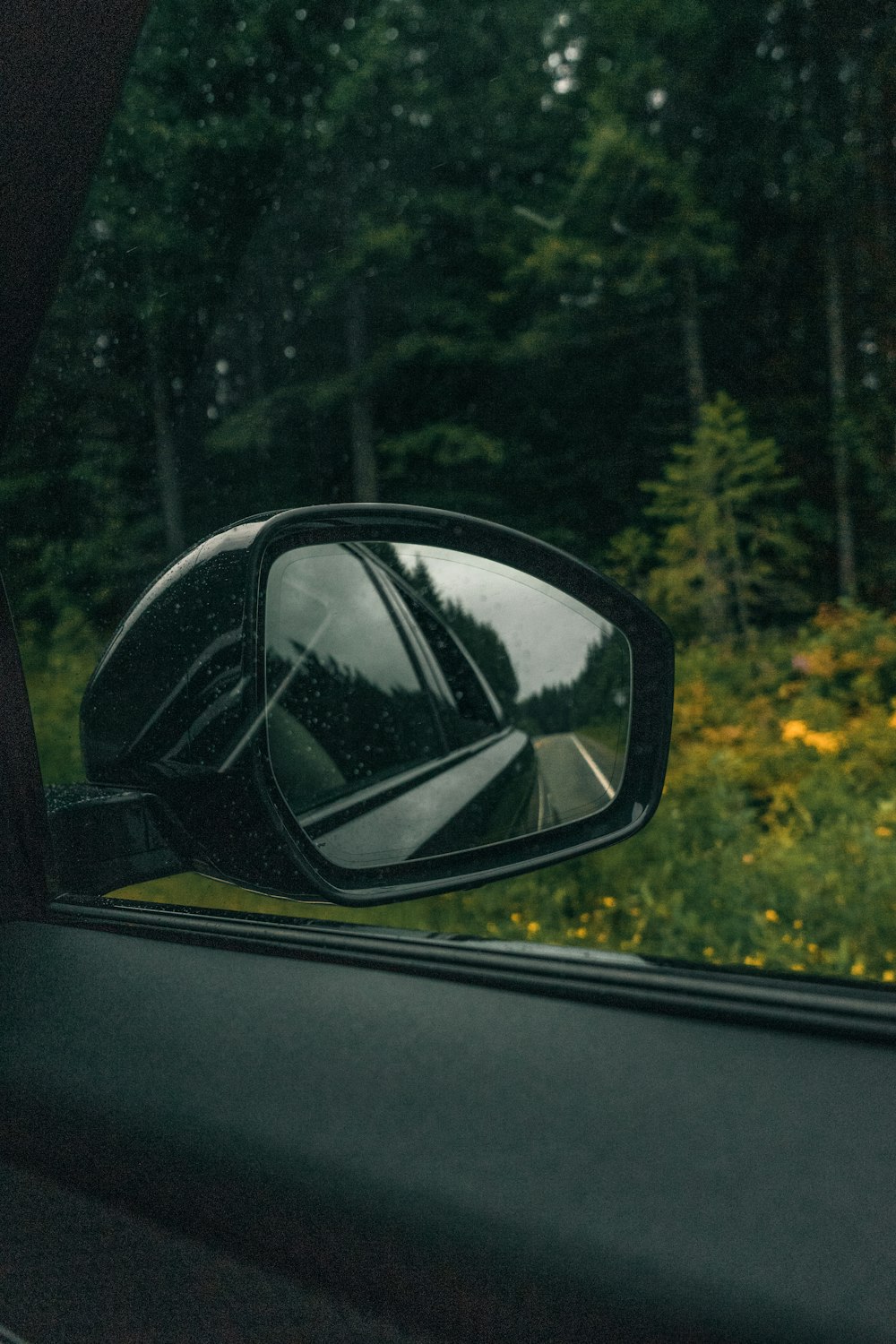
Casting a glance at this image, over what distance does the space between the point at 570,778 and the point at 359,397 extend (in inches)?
322

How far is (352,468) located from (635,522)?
2.22 meters

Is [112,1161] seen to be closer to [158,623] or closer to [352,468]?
[158,623]

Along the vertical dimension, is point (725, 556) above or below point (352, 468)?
below

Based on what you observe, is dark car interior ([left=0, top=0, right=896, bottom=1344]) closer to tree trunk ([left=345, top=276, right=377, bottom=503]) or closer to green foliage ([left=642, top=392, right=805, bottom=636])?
green foliage ([left=642, top=392, right=805, bottom=636])

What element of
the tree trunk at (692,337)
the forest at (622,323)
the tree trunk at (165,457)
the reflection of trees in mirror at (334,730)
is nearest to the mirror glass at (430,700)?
the reflection of trees in mirror at (334,730)

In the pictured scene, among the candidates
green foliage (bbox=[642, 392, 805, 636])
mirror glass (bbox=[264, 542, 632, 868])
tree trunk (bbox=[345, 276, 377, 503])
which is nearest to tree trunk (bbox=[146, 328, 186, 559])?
mirror glass (bbox=[264, 542, 632, 868])

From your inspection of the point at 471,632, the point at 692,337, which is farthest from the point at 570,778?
the point at 692,337

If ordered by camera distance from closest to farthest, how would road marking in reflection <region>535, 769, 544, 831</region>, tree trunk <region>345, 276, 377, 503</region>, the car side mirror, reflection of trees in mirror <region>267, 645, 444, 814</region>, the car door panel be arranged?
the car door panel, the car side mirror, reflection of trees in mirror <region>267, 645, 444, 814</region>, road marking in reflection <region>535, 769, 544, 831</region>, tree trunk <region>345, 276, 377, 503</region>

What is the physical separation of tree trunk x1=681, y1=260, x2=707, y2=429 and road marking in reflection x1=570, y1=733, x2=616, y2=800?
828 cm

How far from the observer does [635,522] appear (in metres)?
8.64

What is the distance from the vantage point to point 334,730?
1.67 meters

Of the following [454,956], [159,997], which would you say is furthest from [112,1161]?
[454,956]

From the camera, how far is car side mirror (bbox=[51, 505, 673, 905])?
4.44ft

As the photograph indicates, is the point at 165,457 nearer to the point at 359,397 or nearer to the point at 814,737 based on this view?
the point at 814,737
